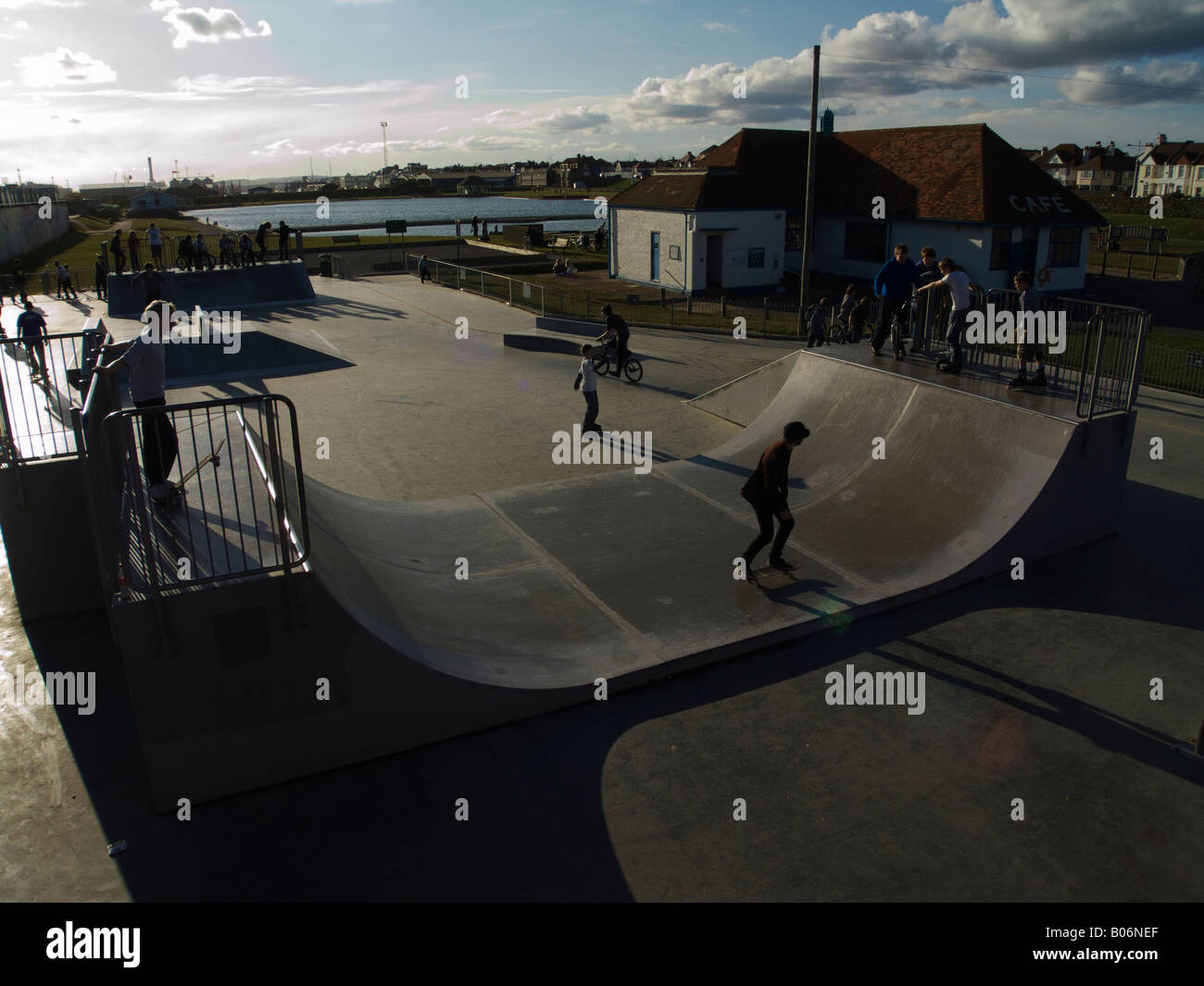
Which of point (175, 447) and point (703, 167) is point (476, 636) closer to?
point (175, 447)

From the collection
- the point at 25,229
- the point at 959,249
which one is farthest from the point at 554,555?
the point at 25,229

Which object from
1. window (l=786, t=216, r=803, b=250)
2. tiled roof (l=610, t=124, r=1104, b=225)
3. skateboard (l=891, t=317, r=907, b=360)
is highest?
tiled roof (l=610, t=124, r=1104, b=225)

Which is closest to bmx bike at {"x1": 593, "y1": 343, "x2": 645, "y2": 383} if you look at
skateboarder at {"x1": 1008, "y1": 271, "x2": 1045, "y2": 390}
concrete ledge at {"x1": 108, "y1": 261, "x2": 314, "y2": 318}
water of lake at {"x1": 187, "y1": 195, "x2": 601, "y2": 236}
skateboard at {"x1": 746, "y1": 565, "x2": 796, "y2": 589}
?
skateboarder at {"x1": 1008, "y1": 271, "x2": 1045, "y2": 390}

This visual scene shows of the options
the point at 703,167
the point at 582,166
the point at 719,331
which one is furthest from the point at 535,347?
the point at 582,166

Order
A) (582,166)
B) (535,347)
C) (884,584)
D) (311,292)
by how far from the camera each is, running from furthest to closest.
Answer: (582,166) < (311,292) < (535,347) < (884,584)

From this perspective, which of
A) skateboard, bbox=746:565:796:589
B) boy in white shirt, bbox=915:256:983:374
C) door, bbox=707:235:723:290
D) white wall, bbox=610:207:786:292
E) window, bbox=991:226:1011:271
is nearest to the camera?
skateboard, bbox=746:565:796:589

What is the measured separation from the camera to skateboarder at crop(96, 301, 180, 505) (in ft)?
23.1

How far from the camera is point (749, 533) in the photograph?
10.1 m

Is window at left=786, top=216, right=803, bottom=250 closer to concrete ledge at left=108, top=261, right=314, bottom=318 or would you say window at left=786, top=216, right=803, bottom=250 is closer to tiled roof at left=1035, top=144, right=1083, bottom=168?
concrete ledge at left=108, top=261, right=314, bottom=318

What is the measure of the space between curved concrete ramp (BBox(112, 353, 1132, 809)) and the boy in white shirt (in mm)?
758

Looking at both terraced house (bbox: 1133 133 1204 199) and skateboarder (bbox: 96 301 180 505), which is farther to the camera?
terraced house (bbox: 1133 133 1204 199)

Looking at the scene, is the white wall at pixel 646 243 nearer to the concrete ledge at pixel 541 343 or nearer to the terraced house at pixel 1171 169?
the concrete ledge at pixel 541 343
